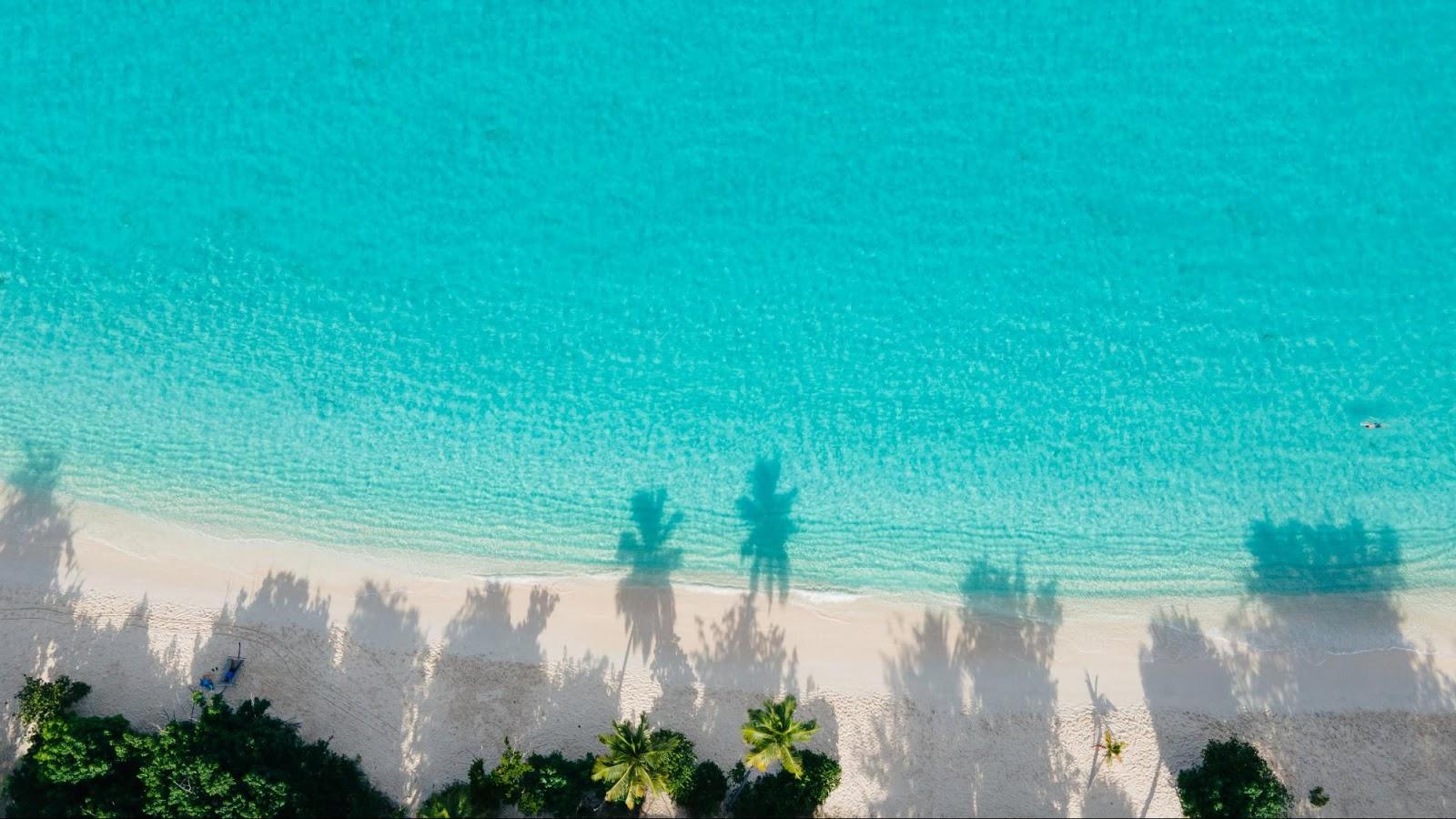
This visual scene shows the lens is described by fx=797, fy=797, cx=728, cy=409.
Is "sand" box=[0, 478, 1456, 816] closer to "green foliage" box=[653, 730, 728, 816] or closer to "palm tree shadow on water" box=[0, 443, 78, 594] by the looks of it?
"palm tree shadow on water" box=[0, 443, 78, 594]

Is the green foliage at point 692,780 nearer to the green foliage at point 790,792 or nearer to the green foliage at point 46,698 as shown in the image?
the green foliage at point 790,792

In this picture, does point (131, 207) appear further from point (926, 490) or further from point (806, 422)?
point (926, 490)

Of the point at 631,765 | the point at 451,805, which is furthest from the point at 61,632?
the point at 631,765

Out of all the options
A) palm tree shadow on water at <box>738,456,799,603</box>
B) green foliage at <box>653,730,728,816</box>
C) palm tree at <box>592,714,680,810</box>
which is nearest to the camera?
palm tree at <box>592,714,680,810</box>

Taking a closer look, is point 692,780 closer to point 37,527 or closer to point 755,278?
point 755,278

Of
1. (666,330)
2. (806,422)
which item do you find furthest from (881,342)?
(666,330)

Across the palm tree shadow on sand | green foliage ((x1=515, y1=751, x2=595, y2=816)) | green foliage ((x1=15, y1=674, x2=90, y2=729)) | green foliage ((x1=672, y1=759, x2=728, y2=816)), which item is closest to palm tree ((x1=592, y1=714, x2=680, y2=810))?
green foliage ((x1=515, y1=751, x2=595, y2=816))

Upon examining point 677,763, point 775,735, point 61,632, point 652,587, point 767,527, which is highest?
point 767,527
